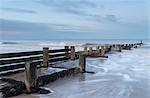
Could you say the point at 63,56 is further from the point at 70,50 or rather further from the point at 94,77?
the point at 94,77

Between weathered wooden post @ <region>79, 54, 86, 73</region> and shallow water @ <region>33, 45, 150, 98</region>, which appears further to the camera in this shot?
weathered wooden post @ <region>79, 54, 86, 73</region>

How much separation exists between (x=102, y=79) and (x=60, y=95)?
142 inches

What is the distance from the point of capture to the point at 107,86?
970cm

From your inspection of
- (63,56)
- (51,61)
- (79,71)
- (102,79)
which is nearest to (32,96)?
(102,79)

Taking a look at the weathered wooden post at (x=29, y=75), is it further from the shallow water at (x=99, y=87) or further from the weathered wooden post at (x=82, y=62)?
the weathered wooden post at (x=82, y=62)

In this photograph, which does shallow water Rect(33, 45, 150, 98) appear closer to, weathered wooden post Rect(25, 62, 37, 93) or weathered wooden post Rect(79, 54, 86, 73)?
weathered wooden post Rect(25, 62, 37, 93)

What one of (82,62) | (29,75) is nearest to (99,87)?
(29,75)

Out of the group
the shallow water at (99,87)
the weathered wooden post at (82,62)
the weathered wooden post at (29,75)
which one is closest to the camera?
the weathered wooden post at (29,75)

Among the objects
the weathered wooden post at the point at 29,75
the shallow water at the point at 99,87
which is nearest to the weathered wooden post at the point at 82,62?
the shallow water at the point at 99,87

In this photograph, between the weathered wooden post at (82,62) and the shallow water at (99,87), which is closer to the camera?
the shallow water at (99,87)

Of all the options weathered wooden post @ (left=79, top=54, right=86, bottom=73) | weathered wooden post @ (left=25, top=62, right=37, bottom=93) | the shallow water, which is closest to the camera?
weathered wooden post @ (left=25, top=62, right=37, bottom=93)

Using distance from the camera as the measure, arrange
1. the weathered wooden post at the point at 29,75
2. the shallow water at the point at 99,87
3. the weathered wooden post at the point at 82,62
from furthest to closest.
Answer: the weathered wooden post at the point at 82,62 → the shallow water at the point at 99,87 → the weathered wooden post at the point at 29,75

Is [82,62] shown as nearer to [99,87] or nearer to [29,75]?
[99,87]

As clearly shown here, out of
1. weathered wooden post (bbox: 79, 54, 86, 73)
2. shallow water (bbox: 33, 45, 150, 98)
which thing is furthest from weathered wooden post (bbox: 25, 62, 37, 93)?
weathered wooden post (bbox: 79, 54, 86, 73)
